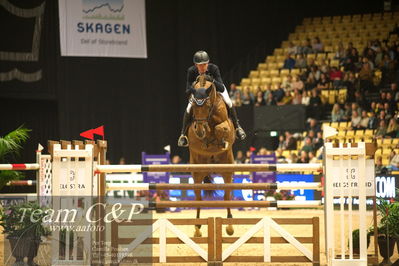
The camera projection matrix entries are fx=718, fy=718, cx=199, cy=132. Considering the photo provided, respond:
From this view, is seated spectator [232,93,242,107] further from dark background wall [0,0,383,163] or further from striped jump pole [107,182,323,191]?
striped jump pole [107,182,323,191]

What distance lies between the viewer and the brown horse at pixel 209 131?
7.52m

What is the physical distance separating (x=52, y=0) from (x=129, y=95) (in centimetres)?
307

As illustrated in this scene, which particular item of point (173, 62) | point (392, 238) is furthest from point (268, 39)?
point (392, 238)

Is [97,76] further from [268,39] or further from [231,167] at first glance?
[231,167]

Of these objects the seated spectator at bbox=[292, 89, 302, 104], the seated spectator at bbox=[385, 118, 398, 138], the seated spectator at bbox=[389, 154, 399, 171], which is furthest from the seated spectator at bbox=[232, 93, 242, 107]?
the seated spectator at bbox=[389, 154, 399, 171]

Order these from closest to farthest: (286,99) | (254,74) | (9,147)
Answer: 1. (9,147)
2. (286,99)
3. (254,74)

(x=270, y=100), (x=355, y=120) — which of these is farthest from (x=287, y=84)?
(x=355, y=120)

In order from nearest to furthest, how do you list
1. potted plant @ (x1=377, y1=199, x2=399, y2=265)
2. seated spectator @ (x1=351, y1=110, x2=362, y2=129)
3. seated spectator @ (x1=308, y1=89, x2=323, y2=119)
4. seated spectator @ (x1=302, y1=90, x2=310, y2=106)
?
potted plant @ (x1=377, y1=199, x2=399, y2=265) → seated spectator @ (x1=351, y1=110, x2=362, y2=129) → seated spectator @ (x1=308, y1=89, x2=323, y2=119) → seated spectator @ (x1=302, y1=90, x2=310, y2=106)

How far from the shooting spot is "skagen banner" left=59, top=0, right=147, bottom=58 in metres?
14.7

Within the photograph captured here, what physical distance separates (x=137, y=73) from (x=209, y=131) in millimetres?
10384

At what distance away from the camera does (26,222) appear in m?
6.26

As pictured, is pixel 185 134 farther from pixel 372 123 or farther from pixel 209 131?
pixel 372 123

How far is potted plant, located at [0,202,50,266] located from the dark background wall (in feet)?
33.1

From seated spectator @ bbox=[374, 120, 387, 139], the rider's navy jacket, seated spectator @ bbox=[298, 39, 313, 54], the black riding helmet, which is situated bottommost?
seated spectator @ bbox=[374, 120, 387, 139]
